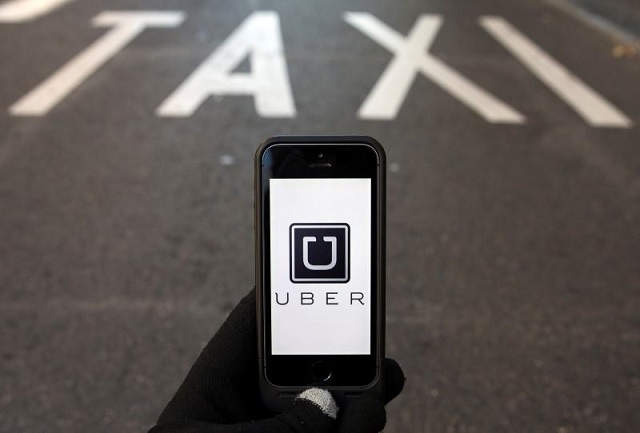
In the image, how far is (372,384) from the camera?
5.93 feet

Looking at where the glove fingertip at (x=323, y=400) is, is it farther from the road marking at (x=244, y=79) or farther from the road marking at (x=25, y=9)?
the road marking at (x=25, y=9)

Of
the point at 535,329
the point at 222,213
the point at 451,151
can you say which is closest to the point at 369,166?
the point at 535,329

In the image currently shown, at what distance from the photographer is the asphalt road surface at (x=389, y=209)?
12.9 ft

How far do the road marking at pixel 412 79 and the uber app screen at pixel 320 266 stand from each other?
5429mm

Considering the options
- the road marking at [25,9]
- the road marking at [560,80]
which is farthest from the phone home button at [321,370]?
the road marking at [25,9]

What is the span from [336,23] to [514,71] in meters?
2.73

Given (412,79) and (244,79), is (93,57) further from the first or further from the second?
(412,79)

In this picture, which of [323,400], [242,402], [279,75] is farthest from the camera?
[279,75]

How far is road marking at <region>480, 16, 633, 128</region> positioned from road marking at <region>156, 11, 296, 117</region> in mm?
2353

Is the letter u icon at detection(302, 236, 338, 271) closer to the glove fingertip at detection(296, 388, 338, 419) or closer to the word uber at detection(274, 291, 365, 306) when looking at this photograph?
the word uber at detection(274, 291, 365, 306)

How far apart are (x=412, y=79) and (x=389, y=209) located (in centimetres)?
312

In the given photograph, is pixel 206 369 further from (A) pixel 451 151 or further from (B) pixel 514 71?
(B) pixel 514 71

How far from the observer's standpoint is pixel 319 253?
1.85m

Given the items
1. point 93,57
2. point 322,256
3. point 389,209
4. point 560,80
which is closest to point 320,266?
point 322,256
